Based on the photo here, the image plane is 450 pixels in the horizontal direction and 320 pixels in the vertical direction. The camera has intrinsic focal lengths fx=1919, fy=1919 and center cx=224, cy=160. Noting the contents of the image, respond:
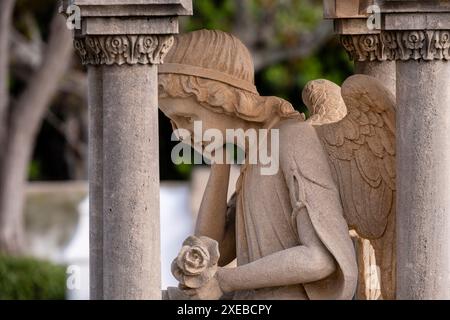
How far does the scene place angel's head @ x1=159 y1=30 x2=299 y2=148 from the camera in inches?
452

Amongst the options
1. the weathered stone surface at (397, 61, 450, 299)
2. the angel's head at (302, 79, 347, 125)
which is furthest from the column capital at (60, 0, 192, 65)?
the angel's head at (302, 79, 347, 125)

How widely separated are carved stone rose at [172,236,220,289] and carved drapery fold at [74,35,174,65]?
116cm

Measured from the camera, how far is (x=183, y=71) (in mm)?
11469

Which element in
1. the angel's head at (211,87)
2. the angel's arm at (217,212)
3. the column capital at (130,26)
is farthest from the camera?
the angel's arm at (217,212)

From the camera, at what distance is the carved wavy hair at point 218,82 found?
1147 centimetres

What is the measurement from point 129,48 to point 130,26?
0.41ft

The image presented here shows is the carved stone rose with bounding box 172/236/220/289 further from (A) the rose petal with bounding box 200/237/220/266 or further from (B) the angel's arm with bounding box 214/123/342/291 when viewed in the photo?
(B) the angel's arm with bounding box 214/123/342/291

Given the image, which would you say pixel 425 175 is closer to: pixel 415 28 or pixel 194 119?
pixel 415 28

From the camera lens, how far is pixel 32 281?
1016 inches

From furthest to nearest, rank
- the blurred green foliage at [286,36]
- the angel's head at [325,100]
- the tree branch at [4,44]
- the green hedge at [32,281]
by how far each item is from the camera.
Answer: the blurred green foliage at [286,36] → the tree branch at [4,44] → the green hedge at [32,281] → the angel's head at [325,100]

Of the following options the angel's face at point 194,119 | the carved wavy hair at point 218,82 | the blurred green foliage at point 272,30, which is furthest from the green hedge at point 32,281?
the carved wavy hair at point 218,82

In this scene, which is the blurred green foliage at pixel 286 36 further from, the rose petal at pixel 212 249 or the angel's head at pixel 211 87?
the rose petal at pixel 212 249

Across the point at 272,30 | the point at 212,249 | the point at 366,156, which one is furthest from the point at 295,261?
the point at 272,30

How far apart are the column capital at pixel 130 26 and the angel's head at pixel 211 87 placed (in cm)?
69
